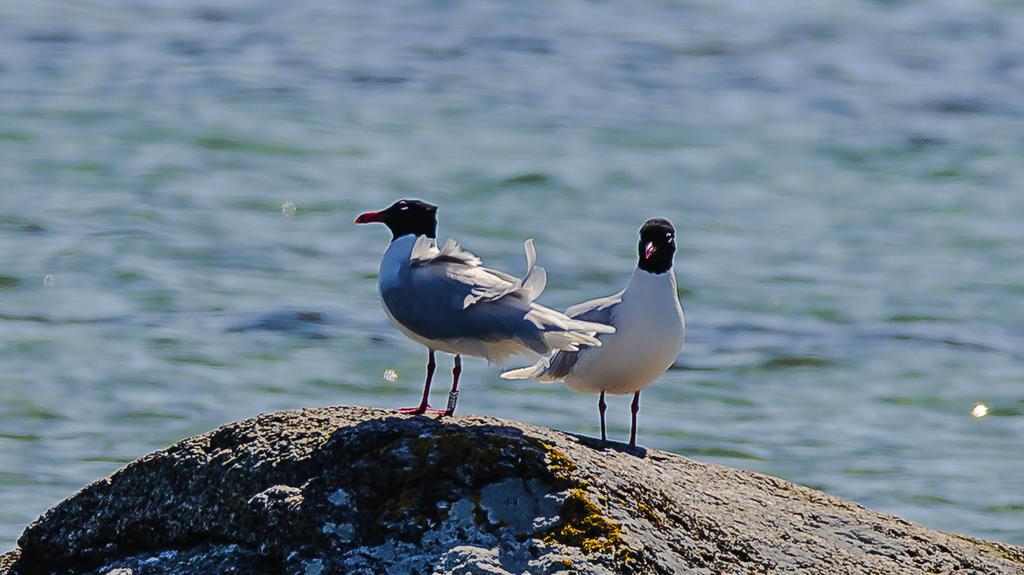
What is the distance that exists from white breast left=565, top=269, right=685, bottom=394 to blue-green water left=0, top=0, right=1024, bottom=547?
11.7 ft

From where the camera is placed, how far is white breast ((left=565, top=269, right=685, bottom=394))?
251 inches

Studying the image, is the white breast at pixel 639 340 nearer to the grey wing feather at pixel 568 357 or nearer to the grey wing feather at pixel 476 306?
the grey wing feather at pixel 568 357

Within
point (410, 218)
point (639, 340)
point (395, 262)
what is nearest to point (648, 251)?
point (639, 340)

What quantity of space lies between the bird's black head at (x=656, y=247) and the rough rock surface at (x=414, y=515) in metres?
1.34

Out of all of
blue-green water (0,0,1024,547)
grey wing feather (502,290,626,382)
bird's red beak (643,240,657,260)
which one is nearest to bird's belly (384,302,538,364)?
grey wing feather (502,290,626,382)

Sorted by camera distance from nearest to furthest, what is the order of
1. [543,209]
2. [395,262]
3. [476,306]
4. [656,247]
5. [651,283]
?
[476,306], [395,262], [651,283], [656,247], [543,209]

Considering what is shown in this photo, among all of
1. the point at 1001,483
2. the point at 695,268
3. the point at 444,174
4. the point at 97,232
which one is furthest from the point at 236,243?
the point at 1001,483

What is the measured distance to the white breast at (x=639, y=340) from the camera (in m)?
6.36

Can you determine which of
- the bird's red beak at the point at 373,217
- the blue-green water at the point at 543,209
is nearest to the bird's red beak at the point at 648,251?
the bird's red beak at the point at 373,217

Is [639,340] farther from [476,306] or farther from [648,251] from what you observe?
[476,306]

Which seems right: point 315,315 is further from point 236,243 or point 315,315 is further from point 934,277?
point 934,277

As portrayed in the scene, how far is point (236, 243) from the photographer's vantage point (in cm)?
1439

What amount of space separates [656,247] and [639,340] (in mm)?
436

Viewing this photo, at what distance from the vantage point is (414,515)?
461 centimetres
